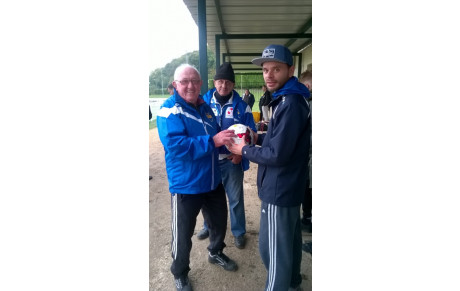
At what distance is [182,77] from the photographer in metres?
1.73

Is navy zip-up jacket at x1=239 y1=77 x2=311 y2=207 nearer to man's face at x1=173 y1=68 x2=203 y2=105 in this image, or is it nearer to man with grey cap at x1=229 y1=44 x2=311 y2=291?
man with grey cap at x1=229 y1=44 x2=311 y2=291

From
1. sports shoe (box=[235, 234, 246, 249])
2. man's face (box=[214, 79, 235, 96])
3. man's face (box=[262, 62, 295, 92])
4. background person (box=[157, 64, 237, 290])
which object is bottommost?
sports shoe (box=[235, 234, 246, 249])

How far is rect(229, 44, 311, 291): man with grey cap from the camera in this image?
53.4 inches

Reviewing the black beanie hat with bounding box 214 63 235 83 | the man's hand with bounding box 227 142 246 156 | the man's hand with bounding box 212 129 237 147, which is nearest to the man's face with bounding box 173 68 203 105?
Answer: the man's hand with bounding box 212 129 237 147

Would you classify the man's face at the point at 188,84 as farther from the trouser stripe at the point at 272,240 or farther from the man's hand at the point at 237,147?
the trouser stripe at the point at 272,240

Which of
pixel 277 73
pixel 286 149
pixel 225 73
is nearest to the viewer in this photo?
pixel 286 149

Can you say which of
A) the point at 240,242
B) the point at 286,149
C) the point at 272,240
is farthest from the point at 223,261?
the point at 286,149

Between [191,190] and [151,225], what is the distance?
174 cm

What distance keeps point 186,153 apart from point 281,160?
2.29ft

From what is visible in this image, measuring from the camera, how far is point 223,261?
2328 mm

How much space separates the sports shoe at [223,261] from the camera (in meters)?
2.30

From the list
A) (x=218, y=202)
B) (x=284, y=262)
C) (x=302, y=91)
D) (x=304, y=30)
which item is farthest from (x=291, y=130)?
(x=304, y=30)

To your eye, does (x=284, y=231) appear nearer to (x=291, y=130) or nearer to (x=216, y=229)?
(x=291, y=130)

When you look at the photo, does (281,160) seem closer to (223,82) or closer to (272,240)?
(272,240)
